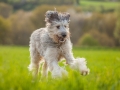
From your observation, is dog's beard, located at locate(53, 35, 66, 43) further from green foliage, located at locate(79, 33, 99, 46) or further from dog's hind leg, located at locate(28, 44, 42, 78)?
green foliage, located at locate(79, 33, 99, 46)

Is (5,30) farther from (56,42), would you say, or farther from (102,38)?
(56,42)

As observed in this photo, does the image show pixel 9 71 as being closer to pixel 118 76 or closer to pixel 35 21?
→ pixel 118 76

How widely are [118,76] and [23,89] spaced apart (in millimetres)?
2188

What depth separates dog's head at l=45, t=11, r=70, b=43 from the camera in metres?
8.63

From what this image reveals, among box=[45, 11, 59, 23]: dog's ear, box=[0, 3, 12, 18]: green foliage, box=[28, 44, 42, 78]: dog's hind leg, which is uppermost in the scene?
box=[0, 3, 12, 18]: green foliage

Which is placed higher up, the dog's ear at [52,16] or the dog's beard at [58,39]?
the dog's ear at [52,16]

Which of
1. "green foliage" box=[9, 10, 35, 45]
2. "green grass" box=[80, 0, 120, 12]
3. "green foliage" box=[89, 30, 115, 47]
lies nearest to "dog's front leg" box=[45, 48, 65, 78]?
"green foliage" box=[9, 10, 35, 45]

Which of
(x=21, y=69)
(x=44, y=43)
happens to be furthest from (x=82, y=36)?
(x=21, y=69)

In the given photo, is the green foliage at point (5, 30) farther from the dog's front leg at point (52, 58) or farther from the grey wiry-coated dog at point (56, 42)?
the dog's front leg at point (52, 58)

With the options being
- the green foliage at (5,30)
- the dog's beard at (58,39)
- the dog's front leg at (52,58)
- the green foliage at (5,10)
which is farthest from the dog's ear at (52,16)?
the green foliage at (5,10)

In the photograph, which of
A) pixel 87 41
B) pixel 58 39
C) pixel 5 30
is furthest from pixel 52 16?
pixel 87 41

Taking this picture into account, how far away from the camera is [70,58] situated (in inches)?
356

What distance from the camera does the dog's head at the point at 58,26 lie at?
8633mm

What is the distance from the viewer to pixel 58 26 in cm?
890
